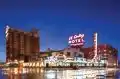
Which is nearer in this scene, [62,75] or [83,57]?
[62,75]

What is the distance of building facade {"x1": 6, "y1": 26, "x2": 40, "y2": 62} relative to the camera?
1951 centimetres

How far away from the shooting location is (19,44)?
803 inches

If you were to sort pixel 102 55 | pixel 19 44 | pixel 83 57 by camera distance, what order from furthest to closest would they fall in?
pixel 83 57, pixel 102 55, pixel 19 44

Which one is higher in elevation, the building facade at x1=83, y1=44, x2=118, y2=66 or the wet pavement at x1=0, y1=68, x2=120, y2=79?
the building facade at x1=83, y1=44, x2=118, y2=66

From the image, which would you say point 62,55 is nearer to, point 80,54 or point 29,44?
point 80,54

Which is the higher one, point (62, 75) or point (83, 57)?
point (83, 57)

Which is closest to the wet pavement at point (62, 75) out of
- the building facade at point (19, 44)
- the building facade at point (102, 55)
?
the building facade at point (19, 44)

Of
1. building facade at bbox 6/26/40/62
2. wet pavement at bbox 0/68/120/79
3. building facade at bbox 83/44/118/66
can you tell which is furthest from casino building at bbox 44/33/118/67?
wet pavement at bbox 0/68/120/79

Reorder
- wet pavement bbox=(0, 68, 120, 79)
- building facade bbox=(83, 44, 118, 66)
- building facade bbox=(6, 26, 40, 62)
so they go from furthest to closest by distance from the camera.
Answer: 1. building facade bbox=(83, 44, 118, 66)
2. building facade bbox=(6, 26, 40, 62)
3. wet pavement bbox=(0, 68, 120, 79)

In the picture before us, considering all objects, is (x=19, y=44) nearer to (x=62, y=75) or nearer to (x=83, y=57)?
(x=62, y=75)

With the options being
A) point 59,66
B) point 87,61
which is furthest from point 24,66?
point 87,61

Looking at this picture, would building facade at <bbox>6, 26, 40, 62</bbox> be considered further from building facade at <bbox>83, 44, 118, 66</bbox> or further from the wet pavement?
building facade at <bbox>83, 44, 118, 66</bbox>

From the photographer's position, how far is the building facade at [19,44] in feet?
64.0

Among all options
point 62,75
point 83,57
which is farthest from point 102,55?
point 62,75
